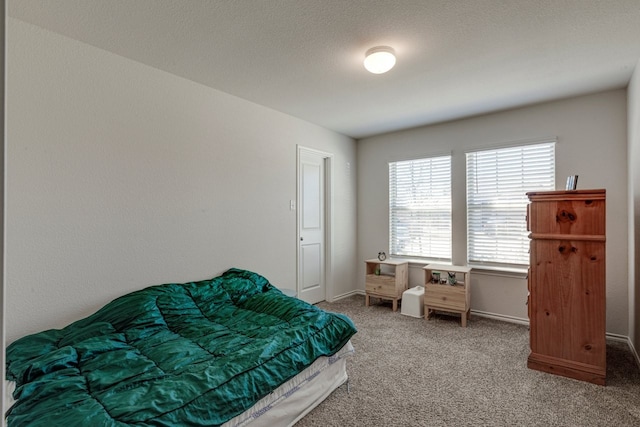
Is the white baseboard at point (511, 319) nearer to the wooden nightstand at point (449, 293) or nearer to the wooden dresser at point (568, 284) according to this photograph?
the wooden nightstand at point (449, 293)

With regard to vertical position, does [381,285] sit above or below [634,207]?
below

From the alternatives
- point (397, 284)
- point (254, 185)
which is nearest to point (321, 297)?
point (397, 284)

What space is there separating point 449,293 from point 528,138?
204 cm

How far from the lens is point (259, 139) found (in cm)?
364

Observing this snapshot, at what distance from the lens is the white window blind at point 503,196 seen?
11.8 feet

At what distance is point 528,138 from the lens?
3.62 m

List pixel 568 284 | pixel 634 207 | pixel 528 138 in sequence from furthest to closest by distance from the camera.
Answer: pixel 528 138 < pixel 634 207 < pixel 568 284

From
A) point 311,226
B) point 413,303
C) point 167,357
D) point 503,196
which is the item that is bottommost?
point 413,303

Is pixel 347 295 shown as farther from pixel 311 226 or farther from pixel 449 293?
pixel 449 293

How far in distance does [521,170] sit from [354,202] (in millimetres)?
2377

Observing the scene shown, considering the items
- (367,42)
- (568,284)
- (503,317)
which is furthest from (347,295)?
(367,42)

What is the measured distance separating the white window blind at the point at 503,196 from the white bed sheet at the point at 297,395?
2.54 meters

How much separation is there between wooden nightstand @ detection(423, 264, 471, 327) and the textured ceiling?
6.64 ft

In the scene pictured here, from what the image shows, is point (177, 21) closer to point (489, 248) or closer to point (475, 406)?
point (475, 406)
